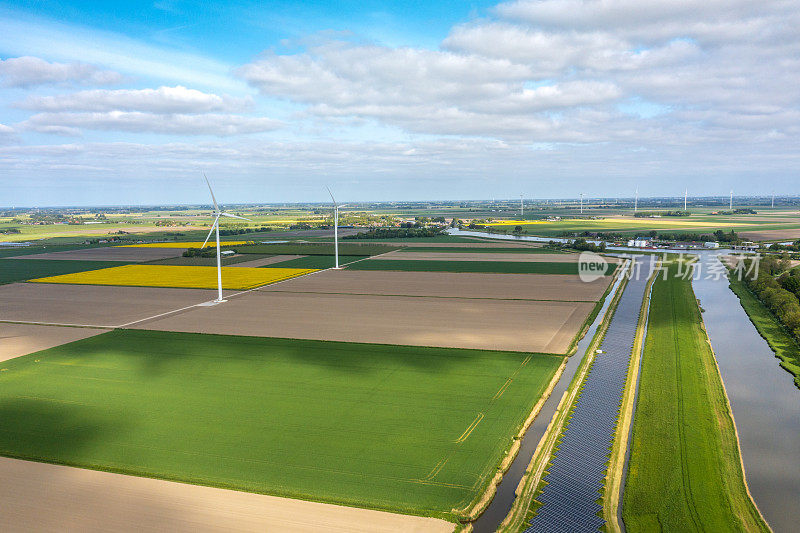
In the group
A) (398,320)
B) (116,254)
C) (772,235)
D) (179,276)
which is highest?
(772,235)

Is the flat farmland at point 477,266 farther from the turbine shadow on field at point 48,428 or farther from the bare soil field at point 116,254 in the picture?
the turbine shadow on field at point 48,428

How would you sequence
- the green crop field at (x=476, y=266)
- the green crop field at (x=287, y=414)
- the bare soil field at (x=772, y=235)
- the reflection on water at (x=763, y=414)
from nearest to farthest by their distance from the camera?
1. the reflection on water at (x=763, y=414)
2. the green crop field at (x=287, y=414)
3. the green crop field at (x=476, y=266)
4. the bare soil field at (x=772, y=235)

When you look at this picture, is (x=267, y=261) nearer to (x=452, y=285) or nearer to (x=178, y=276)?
(x=178, y=276)

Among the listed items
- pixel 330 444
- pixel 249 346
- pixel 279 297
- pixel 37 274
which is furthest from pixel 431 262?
pixel 330 444

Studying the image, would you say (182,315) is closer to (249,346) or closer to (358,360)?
(249,346)

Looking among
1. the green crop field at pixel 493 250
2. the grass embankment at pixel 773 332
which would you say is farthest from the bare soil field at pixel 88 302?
the green crop field at pixel 493 250

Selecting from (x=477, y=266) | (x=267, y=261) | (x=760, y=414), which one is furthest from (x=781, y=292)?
(x=267, y=261)
